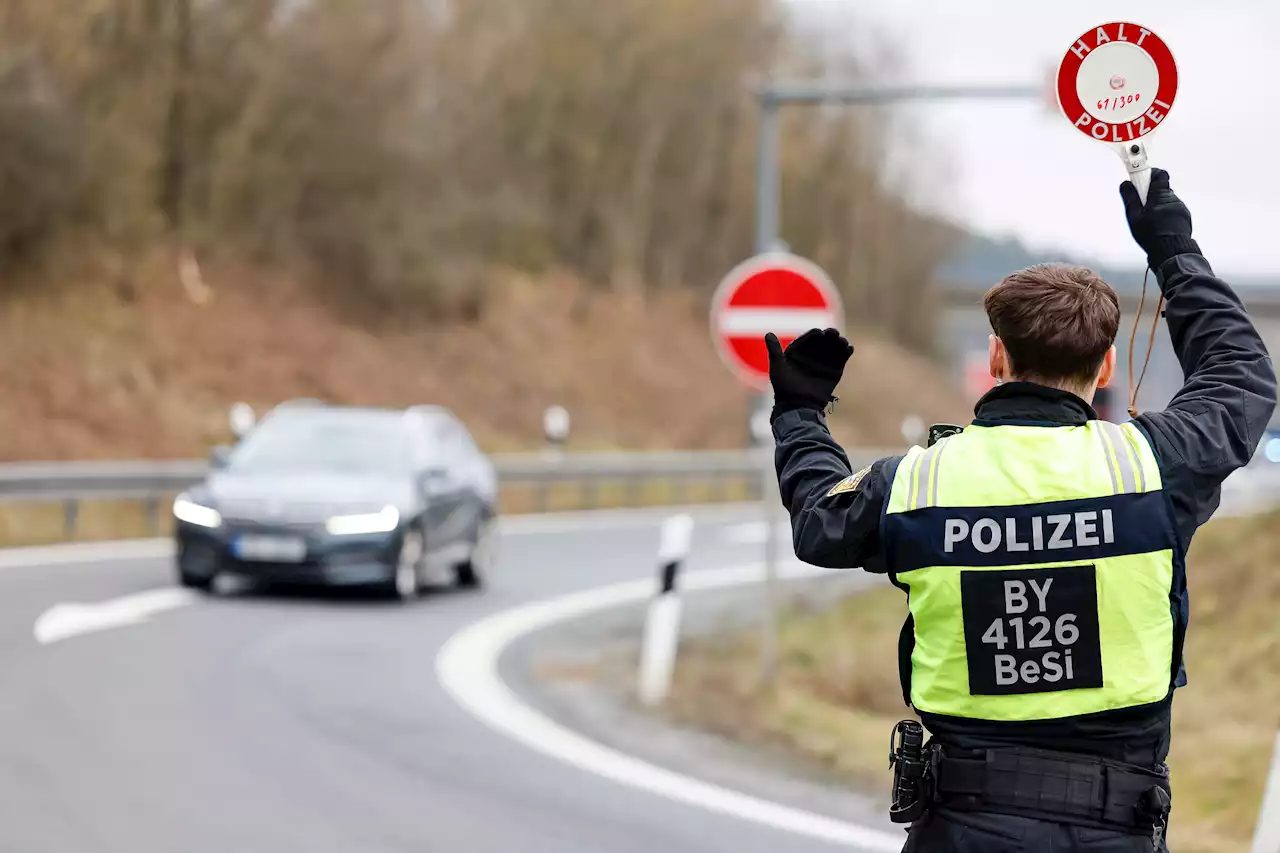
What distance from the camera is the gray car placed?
15.8 metres

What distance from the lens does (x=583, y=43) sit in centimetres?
5369

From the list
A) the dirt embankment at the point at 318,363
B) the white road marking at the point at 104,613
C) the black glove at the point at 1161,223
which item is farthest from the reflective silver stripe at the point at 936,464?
the dirt embankment at the point at 318,363

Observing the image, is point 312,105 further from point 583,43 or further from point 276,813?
point 276,813

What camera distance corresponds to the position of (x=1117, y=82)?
150 inches

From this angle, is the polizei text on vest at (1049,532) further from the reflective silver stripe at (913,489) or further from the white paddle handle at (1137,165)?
the white paddle handle at (1137,165)

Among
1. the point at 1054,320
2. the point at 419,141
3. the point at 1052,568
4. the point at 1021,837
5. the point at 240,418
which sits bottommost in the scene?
the point at 240,418

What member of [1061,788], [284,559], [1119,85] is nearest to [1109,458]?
[1061,788]

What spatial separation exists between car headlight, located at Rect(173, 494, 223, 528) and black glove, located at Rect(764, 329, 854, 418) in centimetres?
1254

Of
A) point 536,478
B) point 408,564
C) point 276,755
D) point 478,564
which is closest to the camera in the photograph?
point 276,755

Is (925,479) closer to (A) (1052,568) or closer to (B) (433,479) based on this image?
(A) (1052,568)

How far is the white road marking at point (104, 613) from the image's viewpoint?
13453 millimetres

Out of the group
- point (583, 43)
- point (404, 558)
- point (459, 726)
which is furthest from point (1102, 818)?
point (583, 43)

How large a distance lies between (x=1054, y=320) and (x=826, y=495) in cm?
50

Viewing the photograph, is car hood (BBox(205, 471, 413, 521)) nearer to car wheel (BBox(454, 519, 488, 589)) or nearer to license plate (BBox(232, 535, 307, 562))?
license plate (BBox(232, 535, 307, 562))
